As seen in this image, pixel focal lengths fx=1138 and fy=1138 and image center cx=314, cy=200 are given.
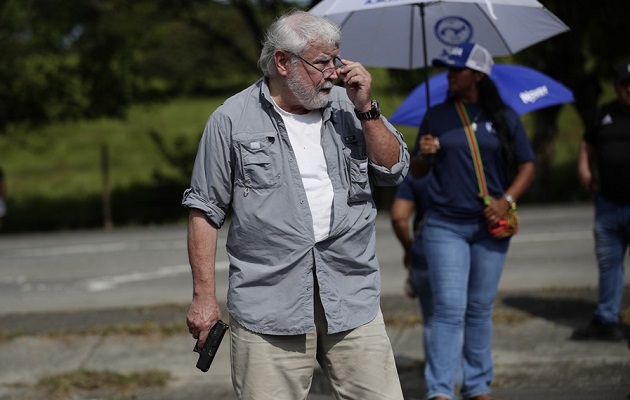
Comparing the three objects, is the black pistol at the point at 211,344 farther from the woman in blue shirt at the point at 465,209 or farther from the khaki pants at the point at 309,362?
the woman in blue shirt at the point at 465,209

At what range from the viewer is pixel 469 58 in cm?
564

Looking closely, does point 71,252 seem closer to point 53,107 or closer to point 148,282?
point 148,282

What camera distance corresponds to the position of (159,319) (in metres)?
8.47

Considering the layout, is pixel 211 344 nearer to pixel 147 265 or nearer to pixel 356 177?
pixel 356 177

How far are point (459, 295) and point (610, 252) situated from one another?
1843 millimetres

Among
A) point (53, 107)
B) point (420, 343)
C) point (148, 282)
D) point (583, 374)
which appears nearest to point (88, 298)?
point (148, 282)

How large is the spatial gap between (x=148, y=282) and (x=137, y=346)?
3591 millimetres

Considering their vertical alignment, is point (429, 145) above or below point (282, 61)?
below

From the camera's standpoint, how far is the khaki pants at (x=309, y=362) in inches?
157

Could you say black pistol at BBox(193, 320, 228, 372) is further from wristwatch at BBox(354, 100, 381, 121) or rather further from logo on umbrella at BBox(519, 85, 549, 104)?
logo on umbrella at BBox(519, 85, 549, 104)

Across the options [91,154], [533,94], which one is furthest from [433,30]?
[91,154]

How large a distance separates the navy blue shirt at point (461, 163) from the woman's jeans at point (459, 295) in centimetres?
8

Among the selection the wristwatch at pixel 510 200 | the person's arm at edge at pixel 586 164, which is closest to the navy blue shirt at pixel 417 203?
the wristwatch at pixel 510 200

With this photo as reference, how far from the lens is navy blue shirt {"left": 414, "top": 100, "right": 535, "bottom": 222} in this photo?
18.6 ft
